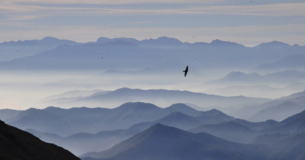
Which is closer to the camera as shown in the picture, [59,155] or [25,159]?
[25,159]

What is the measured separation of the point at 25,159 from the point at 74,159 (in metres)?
19.9

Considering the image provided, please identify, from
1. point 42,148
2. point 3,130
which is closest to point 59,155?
point 42,148

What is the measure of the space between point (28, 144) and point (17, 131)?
7426 millimetres

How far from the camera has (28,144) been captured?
463ft

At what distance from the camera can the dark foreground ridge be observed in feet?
431

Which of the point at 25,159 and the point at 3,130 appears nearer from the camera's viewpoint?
the point at 25,159

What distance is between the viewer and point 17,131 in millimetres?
147250

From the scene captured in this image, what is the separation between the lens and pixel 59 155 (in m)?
144

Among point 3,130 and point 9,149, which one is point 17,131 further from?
point 9,149

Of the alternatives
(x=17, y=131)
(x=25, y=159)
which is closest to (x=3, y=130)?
(x=17, y=131)

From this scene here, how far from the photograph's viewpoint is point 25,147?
138625 millimetres

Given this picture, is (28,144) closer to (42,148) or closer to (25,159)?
(42,148)

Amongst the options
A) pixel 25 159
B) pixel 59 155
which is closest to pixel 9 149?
pixel 25 159

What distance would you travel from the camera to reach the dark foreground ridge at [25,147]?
13138cm
